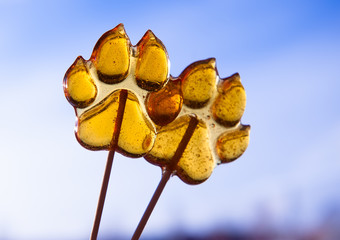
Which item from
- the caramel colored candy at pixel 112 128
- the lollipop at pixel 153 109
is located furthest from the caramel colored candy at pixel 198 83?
the caramel colored candy at pixel 112 128

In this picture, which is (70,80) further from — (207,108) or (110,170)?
(207,108)

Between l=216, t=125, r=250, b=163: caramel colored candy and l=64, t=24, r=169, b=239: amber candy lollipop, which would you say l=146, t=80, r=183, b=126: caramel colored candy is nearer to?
l=64, t=24, r=169, b=239: amber candy lollipop

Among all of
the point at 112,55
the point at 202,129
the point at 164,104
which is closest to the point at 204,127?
the point at 202,129

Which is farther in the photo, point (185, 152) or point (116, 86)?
point (185, 152)

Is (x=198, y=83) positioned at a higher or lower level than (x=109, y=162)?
higher

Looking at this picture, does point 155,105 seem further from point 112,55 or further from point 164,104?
point 112,55

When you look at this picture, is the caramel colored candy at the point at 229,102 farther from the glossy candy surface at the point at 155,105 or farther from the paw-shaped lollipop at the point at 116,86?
the paw-shaped lollipop at the point at 116,86
